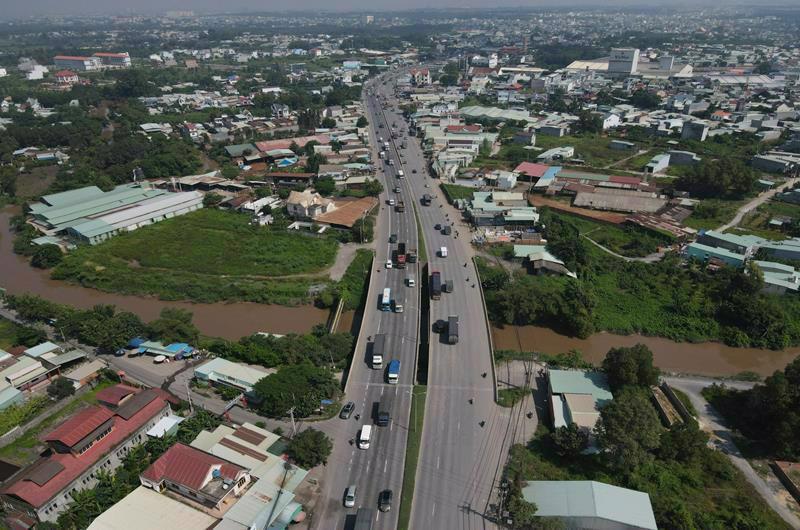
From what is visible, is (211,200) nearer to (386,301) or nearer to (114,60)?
(386,301)

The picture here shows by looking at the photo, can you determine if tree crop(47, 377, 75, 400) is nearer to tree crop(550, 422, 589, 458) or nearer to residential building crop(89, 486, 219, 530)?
residential building crop(89, 486, 219, 530)

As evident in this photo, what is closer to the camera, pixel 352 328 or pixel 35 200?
pixel 352 328

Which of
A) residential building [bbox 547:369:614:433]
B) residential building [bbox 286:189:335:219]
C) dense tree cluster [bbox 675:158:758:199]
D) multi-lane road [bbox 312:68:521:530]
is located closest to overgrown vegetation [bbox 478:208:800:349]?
multi-lane road [bbox 312:68:521:530]

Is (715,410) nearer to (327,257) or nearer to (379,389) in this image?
(379,389)

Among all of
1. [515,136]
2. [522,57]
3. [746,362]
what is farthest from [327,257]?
[522,57]

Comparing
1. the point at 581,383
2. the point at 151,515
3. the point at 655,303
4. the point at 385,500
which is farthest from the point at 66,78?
the point at 581,383

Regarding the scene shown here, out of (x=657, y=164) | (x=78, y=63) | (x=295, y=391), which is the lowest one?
(x=657, y=164)

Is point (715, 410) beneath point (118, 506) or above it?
beneath
